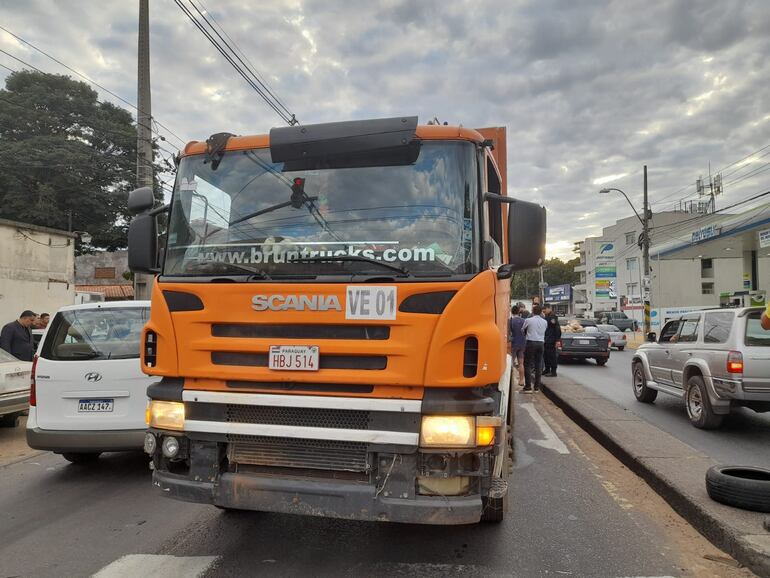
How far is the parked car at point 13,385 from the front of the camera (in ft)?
24.1

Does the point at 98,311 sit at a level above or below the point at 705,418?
above

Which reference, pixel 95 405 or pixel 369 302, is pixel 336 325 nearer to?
pixel 369 302

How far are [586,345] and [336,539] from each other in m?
16.5

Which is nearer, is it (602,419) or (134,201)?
(134,201)

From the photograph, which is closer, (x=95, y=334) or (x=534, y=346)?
(x=95, y=334)

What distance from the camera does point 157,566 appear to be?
356 centimetres

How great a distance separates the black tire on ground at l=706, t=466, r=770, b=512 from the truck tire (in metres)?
3.55

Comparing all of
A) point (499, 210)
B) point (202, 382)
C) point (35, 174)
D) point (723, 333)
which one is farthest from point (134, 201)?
point (35, 174)

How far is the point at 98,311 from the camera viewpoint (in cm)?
619

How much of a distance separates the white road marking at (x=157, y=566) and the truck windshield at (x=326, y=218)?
1.87 meters

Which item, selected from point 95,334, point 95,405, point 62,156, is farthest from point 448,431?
point 62,156

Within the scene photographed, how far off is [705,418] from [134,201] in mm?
7839

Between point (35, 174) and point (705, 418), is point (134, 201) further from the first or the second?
point (35, 174)

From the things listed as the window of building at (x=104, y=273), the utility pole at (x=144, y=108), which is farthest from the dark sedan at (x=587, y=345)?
the window of building at (x=104, y=273)
